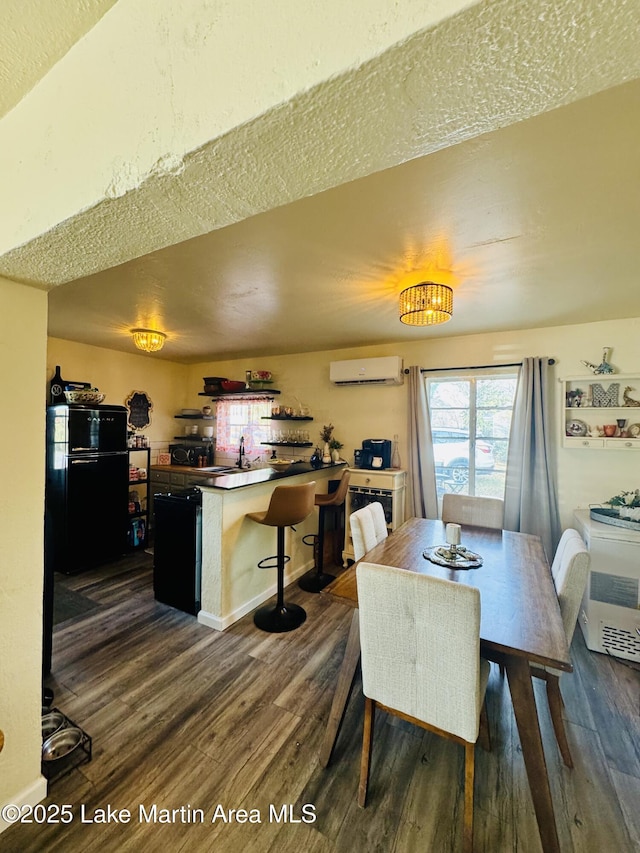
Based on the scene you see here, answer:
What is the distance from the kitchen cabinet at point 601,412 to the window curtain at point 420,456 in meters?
1.16

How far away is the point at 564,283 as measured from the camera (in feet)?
7.22

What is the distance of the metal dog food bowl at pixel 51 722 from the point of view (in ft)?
5.26

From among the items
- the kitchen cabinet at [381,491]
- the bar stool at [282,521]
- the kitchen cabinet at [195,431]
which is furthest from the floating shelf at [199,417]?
the bar stool at [282,521]

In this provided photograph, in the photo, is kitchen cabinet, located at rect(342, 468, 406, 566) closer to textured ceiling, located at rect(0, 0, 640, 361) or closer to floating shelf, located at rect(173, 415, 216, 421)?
Answer: textured ceiling, located at rect(0, 0, 640, 361)

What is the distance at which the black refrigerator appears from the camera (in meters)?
3.43

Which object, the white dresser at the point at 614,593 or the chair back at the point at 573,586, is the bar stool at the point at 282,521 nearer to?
the chair back at the point at 573,586

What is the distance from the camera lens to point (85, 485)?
354 cm

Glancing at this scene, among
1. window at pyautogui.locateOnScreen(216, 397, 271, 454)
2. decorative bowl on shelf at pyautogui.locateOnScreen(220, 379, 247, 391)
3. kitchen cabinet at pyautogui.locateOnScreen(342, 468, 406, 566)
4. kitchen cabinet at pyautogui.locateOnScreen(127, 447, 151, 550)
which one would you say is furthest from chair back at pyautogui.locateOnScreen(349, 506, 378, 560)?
kitchen cabinet at pyautogui.locateOnScreen(127, 447, 151, 550)

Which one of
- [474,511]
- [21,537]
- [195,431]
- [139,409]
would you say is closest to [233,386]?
[195,431]

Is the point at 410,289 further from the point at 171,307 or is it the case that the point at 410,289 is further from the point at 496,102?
the point at 171,307

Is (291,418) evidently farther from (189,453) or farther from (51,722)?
(51,722)

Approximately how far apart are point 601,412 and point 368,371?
2.10 m

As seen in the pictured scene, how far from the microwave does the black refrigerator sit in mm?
1164

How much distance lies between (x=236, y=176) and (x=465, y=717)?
1752 millimetres
